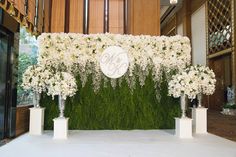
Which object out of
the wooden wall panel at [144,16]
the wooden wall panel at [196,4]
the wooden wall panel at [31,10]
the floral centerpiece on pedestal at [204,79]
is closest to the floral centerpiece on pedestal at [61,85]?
the wooden wall panel at [31,10]

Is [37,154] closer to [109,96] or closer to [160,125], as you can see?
[109,96]

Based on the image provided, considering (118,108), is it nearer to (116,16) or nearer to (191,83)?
(191,83)

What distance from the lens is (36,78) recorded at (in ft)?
13.4

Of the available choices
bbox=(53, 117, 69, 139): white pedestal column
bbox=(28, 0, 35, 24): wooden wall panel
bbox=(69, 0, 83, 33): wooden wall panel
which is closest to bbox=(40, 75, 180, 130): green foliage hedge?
bbox=(53, 117, 69, 139): white pedestal column

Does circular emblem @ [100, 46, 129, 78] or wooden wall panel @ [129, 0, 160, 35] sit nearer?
circular emblem @ [100, 46, 129, 78]

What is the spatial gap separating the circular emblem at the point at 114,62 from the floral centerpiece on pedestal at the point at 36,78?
38.2 inches

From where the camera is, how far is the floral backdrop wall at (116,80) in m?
4.42

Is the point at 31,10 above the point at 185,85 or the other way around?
above

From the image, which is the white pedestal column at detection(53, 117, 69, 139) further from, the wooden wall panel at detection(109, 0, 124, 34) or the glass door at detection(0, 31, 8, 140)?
the wooden wall panel at detection(109, 0, 124, 34)

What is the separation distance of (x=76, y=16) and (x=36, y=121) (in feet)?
13.0

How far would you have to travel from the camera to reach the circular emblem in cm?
448

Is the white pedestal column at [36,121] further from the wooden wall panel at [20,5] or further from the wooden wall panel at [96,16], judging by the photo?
the wooden wall panel at [96,16]

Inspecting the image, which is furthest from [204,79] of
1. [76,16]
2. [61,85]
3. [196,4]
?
[196,4]

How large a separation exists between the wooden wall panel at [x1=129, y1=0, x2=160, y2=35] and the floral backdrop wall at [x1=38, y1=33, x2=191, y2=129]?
175 centimetres
